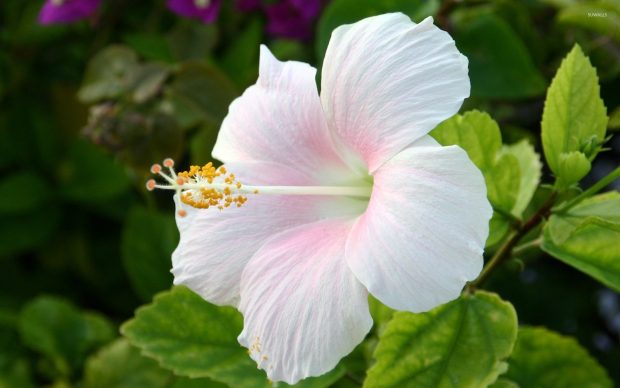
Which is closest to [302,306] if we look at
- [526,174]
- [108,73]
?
[526,174]

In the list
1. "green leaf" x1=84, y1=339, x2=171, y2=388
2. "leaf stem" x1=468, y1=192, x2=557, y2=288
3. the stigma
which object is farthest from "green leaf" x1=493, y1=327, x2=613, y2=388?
"green leaf" x1=84, y1=339, x2=171, y2=388

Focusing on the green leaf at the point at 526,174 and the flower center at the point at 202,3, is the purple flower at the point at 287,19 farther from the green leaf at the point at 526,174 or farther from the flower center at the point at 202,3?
the green leaf at the point at 526,174

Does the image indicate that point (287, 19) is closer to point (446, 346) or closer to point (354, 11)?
point (354, 11)

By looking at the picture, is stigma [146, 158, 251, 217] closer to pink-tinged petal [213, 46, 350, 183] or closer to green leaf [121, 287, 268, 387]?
pink-tinged petal [213, 46, 350, 183]

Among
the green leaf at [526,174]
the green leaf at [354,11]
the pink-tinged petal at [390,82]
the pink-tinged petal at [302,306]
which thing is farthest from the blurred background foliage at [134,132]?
the pink-tinged petal at [390,82]

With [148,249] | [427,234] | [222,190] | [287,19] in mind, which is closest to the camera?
[427,234]

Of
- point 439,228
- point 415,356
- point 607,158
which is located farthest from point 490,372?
point 607,158
